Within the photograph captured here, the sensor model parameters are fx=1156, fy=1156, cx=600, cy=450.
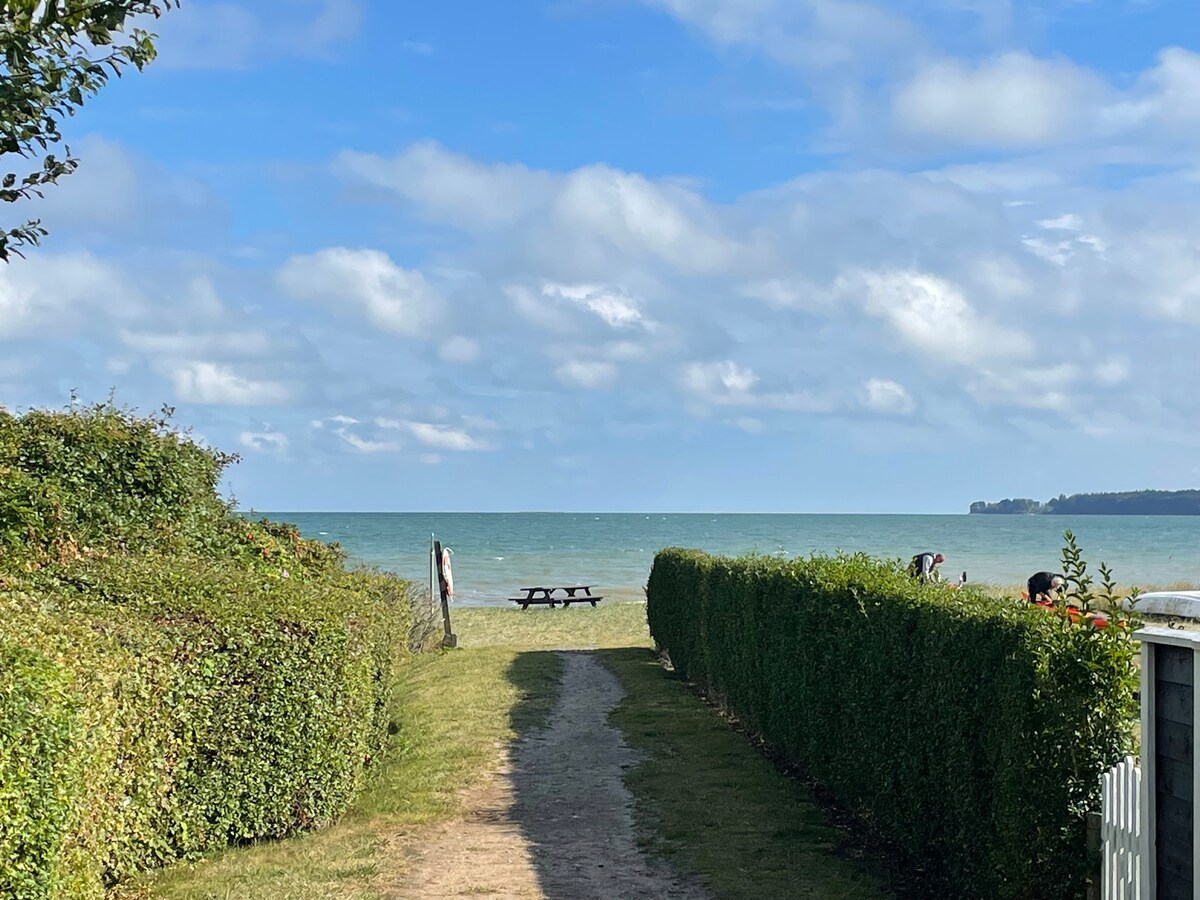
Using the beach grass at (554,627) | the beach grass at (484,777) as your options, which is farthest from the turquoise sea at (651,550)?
the beach grass at (484,777)

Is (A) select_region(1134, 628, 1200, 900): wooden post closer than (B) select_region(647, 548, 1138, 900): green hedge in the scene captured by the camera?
Yes

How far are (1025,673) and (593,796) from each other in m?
5.52

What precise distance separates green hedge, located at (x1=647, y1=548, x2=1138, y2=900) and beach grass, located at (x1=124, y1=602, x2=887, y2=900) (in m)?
0.54

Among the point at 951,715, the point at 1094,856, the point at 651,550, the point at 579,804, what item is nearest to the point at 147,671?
the point at 579,804

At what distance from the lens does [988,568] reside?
2771 inches

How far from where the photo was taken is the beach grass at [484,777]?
7676 mm

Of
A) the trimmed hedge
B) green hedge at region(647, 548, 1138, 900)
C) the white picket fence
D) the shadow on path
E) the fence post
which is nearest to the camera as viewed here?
the white picket fence

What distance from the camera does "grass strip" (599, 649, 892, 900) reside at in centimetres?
788

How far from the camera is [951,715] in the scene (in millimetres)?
6805

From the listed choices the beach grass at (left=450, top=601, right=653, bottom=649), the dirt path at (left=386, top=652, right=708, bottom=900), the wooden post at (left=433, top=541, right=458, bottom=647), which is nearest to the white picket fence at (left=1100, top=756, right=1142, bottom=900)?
the dirt path at (left=386, top=652, right=708, bottom=900)

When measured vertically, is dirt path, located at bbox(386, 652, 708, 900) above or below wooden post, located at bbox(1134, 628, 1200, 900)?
below

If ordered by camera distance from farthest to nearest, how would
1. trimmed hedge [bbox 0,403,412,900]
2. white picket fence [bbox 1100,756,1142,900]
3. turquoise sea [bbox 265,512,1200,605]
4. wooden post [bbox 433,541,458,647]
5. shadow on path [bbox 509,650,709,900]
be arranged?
turquoise sea [bbox 265,512,1200,605] < wooden post [bbox 433,541,458,647] < shadow on path [bbox 509,650,709,900] < trimmed hedge [bbox 0,403,412,900] < white picket fence [bbox 1100,756,1142,900]

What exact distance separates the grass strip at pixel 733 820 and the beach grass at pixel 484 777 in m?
0.01

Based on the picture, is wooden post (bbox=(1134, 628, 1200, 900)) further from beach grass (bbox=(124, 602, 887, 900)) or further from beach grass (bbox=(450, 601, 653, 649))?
beach grass (bbox=(450, 601, 653, 649))
